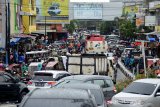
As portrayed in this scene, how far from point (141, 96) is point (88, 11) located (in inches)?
5279

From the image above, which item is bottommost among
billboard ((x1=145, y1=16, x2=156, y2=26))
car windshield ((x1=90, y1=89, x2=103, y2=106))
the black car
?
the black car

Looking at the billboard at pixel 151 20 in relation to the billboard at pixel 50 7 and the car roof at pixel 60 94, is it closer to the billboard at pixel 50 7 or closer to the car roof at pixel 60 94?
the billboard at pixel 50 7

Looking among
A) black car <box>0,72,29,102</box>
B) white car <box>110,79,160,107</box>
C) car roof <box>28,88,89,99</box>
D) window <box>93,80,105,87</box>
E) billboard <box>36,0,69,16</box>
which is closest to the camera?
car roof <box>28,88,89,99</box>

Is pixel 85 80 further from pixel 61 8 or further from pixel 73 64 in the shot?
pixel 61 8

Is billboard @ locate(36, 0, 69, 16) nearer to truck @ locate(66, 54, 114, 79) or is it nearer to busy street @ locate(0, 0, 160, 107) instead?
busy street @ locate(0, 0, 160, 107)

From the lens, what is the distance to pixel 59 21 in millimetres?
105750

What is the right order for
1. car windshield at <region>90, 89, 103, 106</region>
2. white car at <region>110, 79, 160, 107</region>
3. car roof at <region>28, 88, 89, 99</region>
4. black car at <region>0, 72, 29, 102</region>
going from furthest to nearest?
black car at <region>0, 72, 29, 102</region> → white car at <region>110, 79, 160, 107</region> → car windshield at <region>90, 89, 103, 106</region> → car roof at <region>28, 88, 89, 99</region>

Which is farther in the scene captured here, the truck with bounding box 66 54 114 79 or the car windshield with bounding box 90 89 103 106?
the truck with bounding box 66 54 114 79

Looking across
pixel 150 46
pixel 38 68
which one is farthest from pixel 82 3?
pixel 38 68

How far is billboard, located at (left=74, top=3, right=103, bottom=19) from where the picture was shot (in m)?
149

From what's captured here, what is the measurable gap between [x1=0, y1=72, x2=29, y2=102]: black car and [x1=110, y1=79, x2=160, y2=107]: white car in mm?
5036

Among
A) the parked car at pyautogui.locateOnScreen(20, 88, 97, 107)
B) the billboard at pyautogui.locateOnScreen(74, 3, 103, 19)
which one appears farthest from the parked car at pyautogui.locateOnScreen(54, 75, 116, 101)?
the billboard at pyautogui.locateOnScreen(74, 3, 103, 19)

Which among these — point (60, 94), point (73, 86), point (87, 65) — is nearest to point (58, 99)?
point (60, 94)

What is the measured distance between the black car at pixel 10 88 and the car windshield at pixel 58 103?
1121 cm
